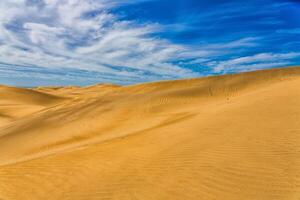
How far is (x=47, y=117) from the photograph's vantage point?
16734 mm

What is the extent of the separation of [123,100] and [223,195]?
14.4 metres

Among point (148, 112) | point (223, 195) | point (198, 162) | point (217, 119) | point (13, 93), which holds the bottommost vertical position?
point (223, 195)

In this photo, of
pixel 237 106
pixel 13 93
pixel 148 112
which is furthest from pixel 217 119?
pixel 13 93

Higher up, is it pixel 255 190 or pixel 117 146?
pixel 117 146

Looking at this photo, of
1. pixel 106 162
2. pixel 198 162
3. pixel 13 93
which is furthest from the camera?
pixel 13 93

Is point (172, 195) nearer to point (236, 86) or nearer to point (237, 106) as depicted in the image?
point (237, 106)

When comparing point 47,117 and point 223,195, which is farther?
point 47,117

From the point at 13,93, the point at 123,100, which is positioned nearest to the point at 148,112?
the point at 123,100

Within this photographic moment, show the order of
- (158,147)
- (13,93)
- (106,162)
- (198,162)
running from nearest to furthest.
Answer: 1. (198,162)
2. (106,162)
3. (158,147)
4. (13,93)

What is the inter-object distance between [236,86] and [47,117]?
1182cm

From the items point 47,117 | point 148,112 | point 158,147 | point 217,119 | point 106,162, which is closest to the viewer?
point 106,162

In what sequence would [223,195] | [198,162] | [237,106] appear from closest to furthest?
[223,195] < [198,162] < [237,106]

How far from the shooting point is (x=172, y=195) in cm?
409

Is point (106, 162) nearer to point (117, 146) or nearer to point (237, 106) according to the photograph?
point (117, 146)
